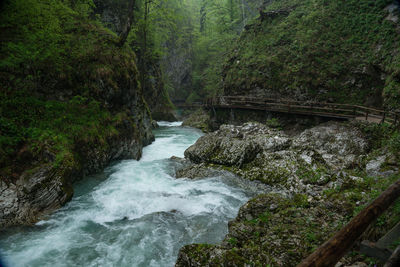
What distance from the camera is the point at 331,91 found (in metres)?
15.6

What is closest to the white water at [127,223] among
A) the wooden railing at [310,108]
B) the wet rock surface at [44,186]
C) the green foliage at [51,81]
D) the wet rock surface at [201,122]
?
the wet rock surface at [44,186]

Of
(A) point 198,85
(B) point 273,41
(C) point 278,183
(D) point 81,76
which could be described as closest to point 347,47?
(B) point 273,41

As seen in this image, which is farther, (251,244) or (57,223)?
(57,223)

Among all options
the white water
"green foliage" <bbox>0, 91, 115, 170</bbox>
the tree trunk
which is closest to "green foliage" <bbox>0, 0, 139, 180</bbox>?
"green foliage" <bbox>0, 91, 115, 170</bbox>

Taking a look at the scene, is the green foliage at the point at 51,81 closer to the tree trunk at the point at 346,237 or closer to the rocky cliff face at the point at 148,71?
the tree trunk at the point at 346,237

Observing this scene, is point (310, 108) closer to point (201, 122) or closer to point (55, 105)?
point (201, 122)

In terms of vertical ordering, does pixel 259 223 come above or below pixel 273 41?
below

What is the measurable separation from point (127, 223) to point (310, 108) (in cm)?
1422

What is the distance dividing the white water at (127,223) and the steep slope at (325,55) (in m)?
12.5

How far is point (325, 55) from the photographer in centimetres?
1692

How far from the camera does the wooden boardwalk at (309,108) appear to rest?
11.5 metres

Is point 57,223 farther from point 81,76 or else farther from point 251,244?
point 81,76

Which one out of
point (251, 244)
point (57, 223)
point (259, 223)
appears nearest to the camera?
point (251, 244)

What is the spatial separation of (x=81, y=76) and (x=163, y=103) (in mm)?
22467
